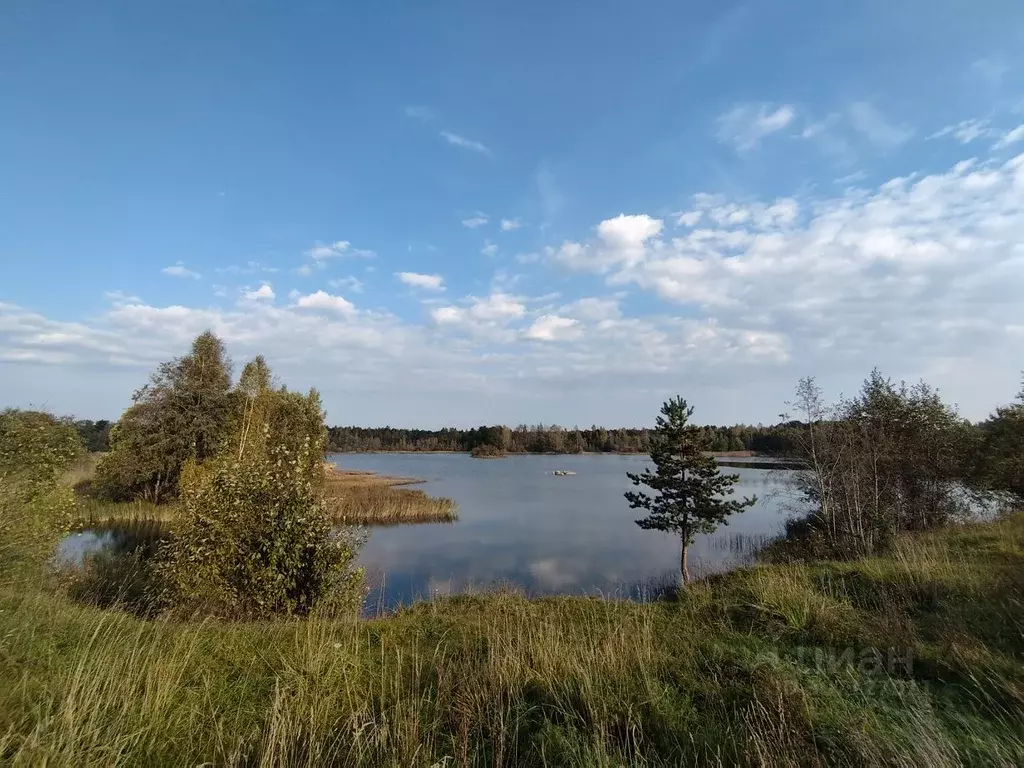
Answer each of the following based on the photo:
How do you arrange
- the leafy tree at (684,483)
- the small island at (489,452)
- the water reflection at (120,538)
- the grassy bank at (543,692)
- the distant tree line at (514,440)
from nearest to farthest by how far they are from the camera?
the grassy bank at (543,692), the leafy tree at (684,483), the water reflection at (120,538), the small island at (489,452), the distant tree line at (514,440)

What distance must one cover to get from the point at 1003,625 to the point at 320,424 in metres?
29.4

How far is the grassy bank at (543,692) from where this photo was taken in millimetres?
3445

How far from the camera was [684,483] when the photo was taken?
1570 cm

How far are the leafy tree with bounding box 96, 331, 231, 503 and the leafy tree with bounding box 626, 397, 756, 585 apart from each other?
23798 millimetres

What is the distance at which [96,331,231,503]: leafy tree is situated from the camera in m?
27.6

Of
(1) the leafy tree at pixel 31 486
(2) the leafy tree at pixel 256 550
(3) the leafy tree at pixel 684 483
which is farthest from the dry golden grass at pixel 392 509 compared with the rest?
(2) the leafy tree at pixel 256 550

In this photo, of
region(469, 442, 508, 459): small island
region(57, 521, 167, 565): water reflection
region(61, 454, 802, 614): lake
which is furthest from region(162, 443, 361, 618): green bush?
region(469, 442, 508, 459): small island

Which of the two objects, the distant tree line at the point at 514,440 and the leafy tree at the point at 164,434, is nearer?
the leafy tree at the point at 164,434

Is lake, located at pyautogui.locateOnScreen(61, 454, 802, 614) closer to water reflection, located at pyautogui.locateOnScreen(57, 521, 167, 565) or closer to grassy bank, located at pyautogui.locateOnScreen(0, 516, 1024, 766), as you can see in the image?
water reflection, located at pyautogui.locateOnScreen(57, 521, 167, 565)

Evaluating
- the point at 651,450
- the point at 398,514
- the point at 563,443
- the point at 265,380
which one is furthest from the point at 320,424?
the point at 563,443

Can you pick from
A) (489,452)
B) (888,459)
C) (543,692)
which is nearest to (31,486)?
(543,692)

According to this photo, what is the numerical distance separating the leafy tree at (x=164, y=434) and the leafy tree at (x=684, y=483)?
2380 centimetres

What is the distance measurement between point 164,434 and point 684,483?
27.0 m

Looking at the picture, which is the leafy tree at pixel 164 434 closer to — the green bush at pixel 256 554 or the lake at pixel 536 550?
the lake at pixel 536 550
